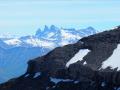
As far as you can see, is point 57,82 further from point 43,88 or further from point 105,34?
Answer: point 105,34

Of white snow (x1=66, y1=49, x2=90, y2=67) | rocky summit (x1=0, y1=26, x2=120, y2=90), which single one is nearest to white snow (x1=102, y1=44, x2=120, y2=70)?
rocky summit (x1=0, y1=26, x2=120, y2=90)

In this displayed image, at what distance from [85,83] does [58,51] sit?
1156 inches

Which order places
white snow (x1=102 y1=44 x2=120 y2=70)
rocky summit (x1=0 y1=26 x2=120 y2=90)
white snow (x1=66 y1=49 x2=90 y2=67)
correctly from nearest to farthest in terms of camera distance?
rocky summit (x1=0 y1=26 x2=120 y2=90) → white snow (x1=102 y1=44 x2=120 y2=70) → white snow (x1=66 y1=49 x2=90 y2=67)

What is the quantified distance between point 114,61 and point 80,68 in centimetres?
981

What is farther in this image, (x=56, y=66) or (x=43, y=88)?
(x=56, y=66)

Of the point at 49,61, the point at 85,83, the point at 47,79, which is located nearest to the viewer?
the point at 85,83

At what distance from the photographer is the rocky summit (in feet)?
386

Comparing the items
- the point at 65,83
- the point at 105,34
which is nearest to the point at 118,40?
the point at 105,34

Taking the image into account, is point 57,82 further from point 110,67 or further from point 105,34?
point 105,34

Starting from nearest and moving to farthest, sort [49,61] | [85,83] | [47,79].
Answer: [85,83] → [47,79] → [49,61]

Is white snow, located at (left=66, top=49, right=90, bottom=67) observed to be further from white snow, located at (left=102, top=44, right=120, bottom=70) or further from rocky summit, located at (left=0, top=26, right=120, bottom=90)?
white snow, located at (left=102, top=44, right=120, bottom=70)

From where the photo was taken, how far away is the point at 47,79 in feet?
429

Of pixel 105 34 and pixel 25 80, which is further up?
pixel 105 34

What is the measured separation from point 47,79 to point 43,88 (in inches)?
247
